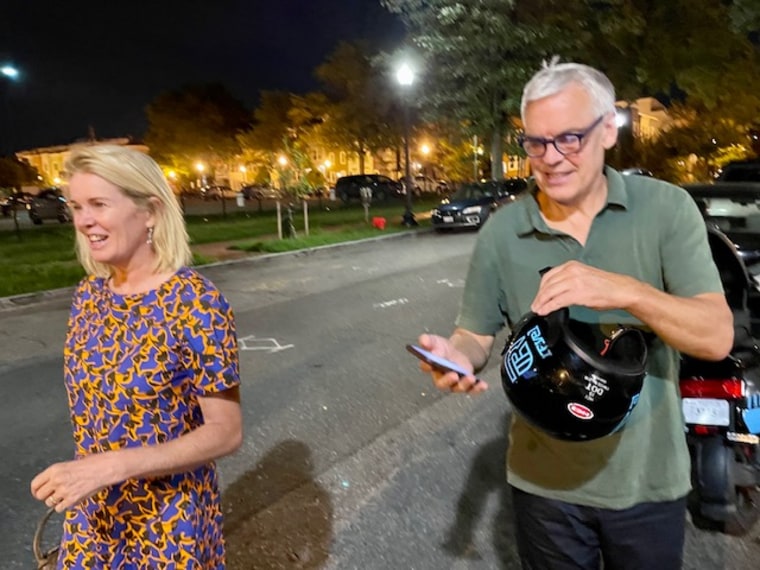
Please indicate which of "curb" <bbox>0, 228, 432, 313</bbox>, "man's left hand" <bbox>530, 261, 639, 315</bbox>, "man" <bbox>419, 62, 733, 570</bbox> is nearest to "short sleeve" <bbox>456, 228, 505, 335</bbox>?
"man" <bbox>419, 62, 733, 570</bbox>

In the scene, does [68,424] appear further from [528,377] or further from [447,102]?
[447,102]

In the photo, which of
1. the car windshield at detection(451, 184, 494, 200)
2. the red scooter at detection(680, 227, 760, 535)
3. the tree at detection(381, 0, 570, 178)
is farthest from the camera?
the tree at detection(381, 0, 570, 178)

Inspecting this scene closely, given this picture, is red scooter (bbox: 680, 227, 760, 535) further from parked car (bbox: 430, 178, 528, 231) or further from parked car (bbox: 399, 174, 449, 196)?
parked car (bbox: 399, 174, 449, 196)

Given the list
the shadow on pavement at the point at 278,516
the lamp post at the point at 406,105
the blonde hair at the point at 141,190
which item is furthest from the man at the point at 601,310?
the lamp post at the point at 406,105

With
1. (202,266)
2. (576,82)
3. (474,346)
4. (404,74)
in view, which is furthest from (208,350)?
(404,74)

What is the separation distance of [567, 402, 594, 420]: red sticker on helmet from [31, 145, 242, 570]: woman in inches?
37.1

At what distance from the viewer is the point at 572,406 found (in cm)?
167

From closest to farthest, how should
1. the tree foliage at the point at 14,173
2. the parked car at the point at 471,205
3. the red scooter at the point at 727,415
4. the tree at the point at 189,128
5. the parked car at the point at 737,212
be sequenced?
the red scooter at the point at 727,415 → the parked car at the point at 737,212 → the parked car at the point at 471,205 → the tree foliage at the point at 14,173 → the tree at the point at 189,128

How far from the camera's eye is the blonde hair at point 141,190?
1.98 m

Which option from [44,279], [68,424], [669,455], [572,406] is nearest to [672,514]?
[669,455]

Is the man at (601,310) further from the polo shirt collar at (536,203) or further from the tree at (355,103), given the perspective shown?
the tree at (355,103)

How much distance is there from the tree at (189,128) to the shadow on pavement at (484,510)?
5798 cm

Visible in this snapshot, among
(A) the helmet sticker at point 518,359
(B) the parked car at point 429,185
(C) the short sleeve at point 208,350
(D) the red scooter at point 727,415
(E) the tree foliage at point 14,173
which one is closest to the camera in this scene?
(A) the helmet sticker at point 518,359

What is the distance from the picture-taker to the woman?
191 centimetres
